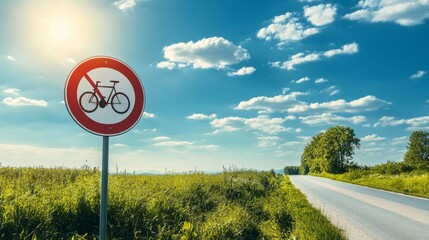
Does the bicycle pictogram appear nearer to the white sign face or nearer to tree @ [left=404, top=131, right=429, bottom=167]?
the white sign face

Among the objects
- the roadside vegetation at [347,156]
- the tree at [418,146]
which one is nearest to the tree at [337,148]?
the roadside vegetation at [347,156]

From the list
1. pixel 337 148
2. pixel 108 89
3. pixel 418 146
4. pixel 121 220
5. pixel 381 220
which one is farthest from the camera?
pixel 418 146

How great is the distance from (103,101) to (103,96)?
2.7 inches

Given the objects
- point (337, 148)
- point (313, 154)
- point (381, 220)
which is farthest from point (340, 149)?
point (381, 220)

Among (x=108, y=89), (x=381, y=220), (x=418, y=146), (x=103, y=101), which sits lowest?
(x=381, y=220)

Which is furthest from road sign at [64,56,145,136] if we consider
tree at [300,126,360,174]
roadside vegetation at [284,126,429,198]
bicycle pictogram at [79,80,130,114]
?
tree at [300,126,360,174]

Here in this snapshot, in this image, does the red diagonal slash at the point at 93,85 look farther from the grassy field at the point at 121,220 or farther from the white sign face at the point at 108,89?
the grassy field at the point at 121,220

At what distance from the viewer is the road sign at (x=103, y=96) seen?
4.47m

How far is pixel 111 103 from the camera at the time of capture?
180 inches

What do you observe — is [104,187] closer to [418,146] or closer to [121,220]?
[121,220]

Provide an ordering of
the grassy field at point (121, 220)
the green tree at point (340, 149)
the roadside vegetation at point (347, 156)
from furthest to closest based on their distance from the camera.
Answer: the green tree at point (340, 149) < the roadside vegetation at point (347, 156) < the grassy field at point (121, 220)

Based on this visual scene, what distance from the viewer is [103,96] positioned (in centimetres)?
447

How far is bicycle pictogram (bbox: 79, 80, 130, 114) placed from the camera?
449cm

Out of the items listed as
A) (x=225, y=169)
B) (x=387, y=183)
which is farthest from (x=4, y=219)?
(x=387, y=183)
